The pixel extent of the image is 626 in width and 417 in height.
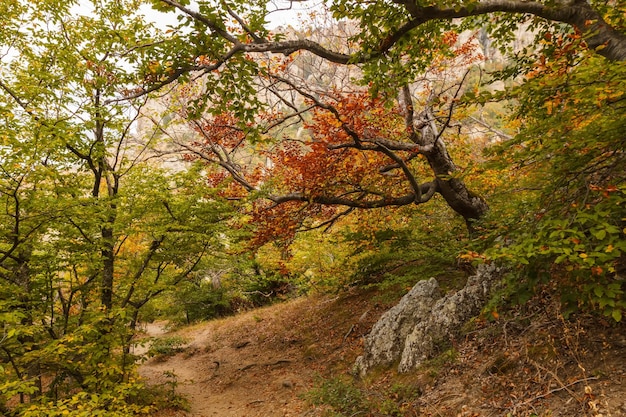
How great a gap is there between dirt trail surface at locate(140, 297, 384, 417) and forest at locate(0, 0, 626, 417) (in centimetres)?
141

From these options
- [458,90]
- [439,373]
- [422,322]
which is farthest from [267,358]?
[458,90]

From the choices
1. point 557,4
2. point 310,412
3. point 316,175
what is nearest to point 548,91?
point 557,4

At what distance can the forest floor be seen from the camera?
371 centimetres

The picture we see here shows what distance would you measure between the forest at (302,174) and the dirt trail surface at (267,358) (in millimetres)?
1406

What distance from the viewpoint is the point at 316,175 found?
7.73 m

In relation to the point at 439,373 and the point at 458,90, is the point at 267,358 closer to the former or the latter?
the point at 439,373

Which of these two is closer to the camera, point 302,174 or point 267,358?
point 302,174

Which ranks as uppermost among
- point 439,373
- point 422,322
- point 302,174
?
point 302,174

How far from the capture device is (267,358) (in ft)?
37.6

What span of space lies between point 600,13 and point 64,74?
1034 cm

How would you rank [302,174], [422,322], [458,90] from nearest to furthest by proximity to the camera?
[458,90] < [422,322] < [302,174]

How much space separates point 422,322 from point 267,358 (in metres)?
6.55

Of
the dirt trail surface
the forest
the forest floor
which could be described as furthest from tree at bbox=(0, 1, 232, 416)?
the forest floor

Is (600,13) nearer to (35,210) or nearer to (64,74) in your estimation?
(35,210)
